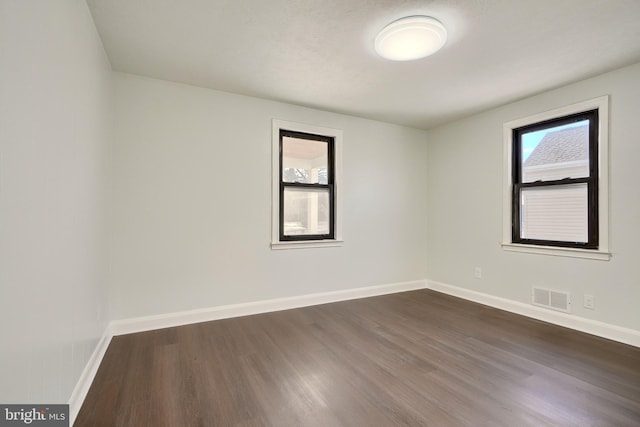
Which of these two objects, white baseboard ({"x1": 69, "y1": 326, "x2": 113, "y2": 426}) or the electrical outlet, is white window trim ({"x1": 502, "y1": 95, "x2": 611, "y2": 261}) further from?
white baseboard ({"x1": 69, "y1": 326, "x2": 113, "y2": 426})

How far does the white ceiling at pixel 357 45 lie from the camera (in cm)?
193

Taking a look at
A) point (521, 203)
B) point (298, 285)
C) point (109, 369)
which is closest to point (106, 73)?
point (109, 369)

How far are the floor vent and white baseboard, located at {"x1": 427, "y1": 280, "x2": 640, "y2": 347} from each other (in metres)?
0.06

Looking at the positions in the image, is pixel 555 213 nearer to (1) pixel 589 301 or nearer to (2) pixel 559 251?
(2) pixel 559 251

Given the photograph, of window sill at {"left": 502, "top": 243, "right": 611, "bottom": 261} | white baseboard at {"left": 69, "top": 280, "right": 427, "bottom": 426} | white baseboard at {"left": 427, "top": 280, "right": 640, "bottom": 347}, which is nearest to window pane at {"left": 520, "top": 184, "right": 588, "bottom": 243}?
window sill at {"left": 502, "top": 243, "right": 611, "bottom": 261}

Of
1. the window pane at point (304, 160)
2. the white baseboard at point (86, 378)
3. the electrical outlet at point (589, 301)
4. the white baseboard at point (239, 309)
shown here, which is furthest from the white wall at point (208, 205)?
the electrical outlet at point (589, 301)

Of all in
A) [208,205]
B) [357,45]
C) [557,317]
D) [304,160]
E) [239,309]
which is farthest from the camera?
[304,160]

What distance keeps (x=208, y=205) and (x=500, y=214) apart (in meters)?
3.59

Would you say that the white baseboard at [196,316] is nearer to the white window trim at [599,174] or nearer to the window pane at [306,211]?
the window pane at [306,211]

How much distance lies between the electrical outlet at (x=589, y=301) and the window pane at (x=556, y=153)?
4.05ft

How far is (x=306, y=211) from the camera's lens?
12.6 ft

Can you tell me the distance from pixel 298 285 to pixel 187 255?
4.56 ft

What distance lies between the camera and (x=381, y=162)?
14.2ft

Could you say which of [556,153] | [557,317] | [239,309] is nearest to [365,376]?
[239,309]
